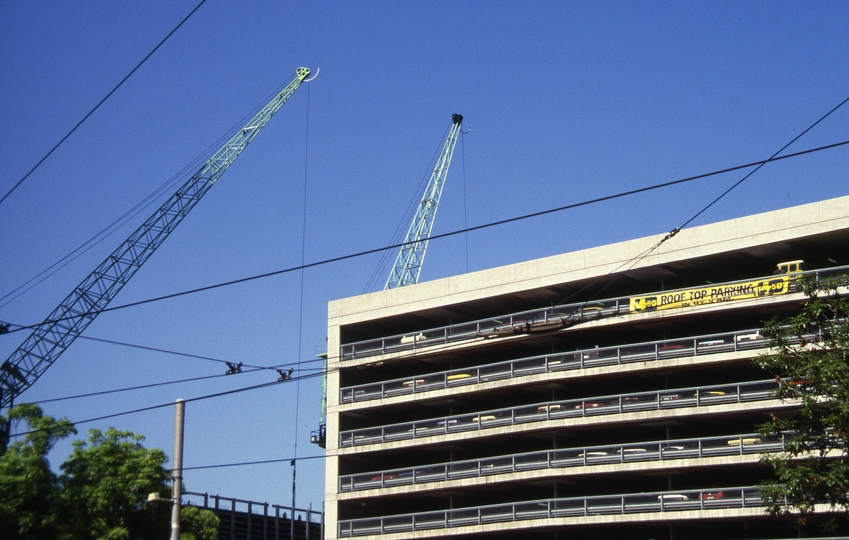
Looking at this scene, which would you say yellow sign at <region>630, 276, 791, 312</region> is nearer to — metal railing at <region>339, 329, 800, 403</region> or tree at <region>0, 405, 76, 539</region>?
metal railing at <region>339, 329, 800, 403</region>

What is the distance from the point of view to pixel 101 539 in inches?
2311

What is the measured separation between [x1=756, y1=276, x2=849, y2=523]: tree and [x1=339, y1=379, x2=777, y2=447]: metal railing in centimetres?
2238

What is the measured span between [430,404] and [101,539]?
71.9 feet

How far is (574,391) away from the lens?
67500 millimetres

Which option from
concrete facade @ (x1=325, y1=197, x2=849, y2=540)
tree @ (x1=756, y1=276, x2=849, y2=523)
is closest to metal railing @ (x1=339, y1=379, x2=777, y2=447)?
concrete facade @ (x1=325, y1=197, x2=849, y2=540)

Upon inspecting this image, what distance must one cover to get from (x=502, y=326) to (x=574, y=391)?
228 inches

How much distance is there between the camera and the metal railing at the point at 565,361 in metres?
60.0

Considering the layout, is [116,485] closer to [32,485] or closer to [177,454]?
[32,485]

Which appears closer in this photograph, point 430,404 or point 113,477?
point 113,477

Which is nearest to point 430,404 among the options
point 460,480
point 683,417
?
point 460,480

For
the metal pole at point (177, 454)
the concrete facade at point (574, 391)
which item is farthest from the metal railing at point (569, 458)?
the metal pole at point (177, 454)

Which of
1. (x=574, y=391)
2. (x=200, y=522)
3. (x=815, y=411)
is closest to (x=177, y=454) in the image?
(x=815, y=411)

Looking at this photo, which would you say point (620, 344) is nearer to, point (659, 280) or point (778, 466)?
point (659, 280)

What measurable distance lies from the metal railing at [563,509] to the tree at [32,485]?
19.3 meters
